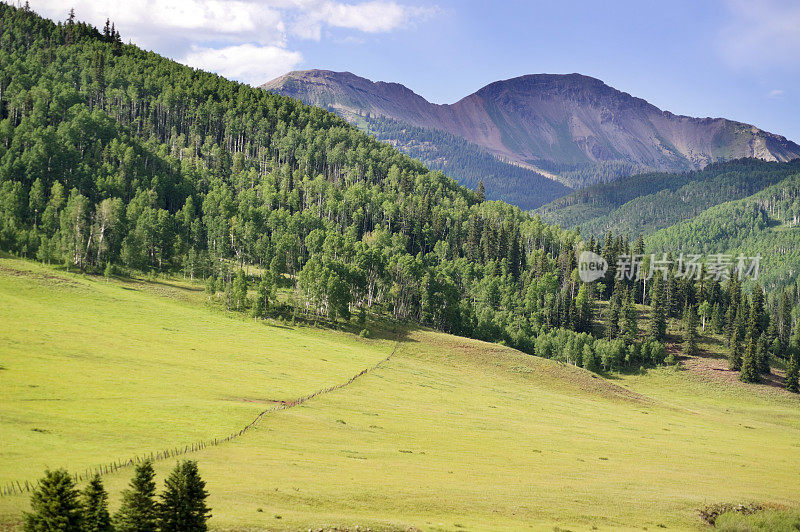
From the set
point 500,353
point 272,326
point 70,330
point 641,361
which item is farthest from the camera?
point 641,361

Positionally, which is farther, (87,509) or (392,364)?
(392,364)

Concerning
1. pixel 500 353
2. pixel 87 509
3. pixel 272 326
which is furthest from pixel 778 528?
pixel 272 326

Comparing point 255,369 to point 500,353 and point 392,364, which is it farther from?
point 500,353

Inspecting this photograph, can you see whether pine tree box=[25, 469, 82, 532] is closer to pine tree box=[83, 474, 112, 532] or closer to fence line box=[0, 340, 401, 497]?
pine tree box=[83, 474, 112, 532]

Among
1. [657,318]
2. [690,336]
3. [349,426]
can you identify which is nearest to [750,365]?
[690,336]

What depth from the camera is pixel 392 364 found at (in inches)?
4663

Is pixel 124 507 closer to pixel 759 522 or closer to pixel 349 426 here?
pixel 349 426

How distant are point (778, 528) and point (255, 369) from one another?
6990cm

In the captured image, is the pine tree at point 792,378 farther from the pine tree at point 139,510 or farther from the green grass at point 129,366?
the pine tree at point 139,510

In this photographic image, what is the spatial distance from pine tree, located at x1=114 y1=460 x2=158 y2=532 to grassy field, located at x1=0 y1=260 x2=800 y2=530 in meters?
4.45

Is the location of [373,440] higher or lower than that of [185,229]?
lower

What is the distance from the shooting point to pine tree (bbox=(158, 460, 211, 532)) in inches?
1379

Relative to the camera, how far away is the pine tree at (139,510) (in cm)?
3403

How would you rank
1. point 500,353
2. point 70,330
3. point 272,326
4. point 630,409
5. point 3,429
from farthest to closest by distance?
point 500,353 → point 272,326 → point 630,409 → point 70,330 → point 3,429
